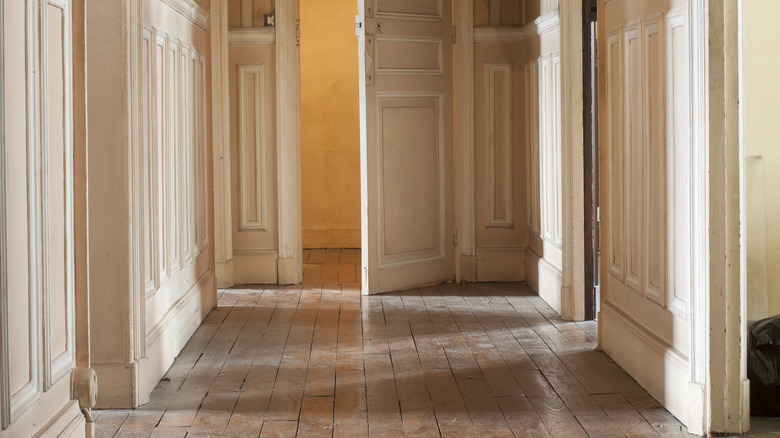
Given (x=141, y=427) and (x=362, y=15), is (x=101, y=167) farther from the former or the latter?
(x=362, y=15)

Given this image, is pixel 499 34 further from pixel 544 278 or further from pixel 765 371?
pixel 765 371

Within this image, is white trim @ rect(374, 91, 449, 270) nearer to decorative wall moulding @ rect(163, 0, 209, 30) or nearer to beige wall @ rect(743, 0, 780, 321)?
decorative wall moulding @ rect(163, 0, 209, 30)

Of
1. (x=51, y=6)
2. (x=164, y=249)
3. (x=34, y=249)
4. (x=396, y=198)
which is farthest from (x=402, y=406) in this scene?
(x=396, y=198)

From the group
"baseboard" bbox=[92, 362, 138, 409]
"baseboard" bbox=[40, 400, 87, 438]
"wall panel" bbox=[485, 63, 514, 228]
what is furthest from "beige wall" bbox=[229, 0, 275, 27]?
"baseboard" bbox=[40, 400, 87, 438]

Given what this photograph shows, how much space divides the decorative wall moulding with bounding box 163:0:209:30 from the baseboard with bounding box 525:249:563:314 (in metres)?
2.36

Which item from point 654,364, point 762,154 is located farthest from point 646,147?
point 654,364

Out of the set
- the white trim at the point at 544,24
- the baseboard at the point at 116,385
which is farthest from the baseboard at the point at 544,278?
the baseboard at the point at 116,385

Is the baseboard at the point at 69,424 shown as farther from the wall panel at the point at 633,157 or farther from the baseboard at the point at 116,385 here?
the wall panel at the point at 633,157

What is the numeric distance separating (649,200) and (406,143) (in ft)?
8.21

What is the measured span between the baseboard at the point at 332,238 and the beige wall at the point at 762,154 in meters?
4.86

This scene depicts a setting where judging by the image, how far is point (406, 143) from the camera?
5.73m

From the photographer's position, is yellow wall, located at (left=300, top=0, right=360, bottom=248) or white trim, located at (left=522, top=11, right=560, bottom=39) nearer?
white trim, located at (left=522, top=11, right=560, bottom=39)

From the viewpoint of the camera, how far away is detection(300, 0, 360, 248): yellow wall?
8.09 m

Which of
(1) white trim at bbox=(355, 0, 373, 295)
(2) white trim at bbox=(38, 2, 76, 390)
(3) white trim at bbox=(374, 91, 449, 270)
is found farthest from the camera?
(3) white trim at bbox=(374, 91, 449, 270)
